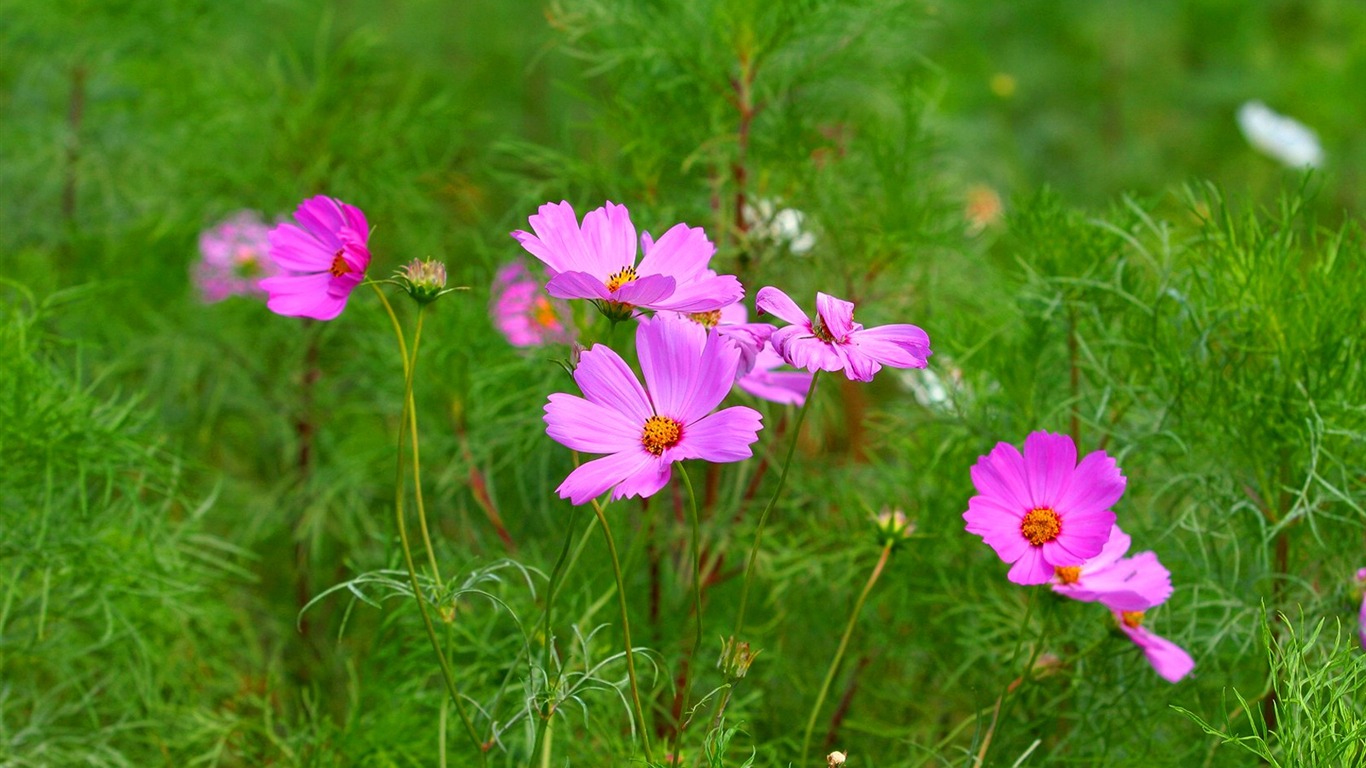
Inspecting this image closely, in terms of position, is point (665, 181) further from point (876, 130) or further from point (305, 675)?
point (305, 675)

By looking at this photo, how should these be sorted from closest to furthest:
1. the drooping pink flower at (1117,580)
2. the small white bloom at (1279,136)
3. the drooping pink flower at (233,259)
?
the drooping pink flower at (1117,580) → the drooping pink flower at (233,259) → the small white bloom at (1279,136)

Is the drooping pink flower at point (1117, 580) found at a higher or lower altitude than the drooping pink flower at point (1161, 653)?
higher

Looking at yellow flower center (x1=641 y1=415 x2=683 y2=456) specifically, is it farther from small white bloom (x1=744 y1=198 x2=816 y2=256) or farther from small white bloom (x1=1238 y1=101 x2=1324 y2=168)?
small white bloom (x1=1238 y1=101 x2=1324 y2=168)

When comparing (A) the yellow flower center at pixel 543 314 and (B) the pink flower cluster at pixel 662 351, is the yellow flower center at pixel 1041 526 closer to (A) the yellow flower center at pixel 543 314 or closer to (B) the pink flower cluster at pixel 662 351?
(B) the pink flower cluster at pixel 662 351

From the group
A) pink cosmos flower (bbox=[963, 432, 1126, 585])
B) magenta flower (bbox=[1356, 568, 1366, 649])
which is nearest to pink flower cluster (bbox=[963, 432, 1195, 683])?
pink cosmos flower (bbox=[963, 432, 1126, 585])

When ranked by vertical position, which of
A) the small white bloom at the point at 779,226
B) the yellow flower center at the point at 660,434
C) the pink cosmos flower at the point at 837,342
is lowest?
the small white bloom at the point at 779,226

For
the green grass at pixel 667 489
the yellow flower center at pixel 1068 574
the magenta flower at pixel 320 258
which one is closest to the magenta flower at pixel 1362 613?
the green grass at pixel 667 489
